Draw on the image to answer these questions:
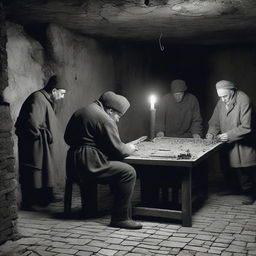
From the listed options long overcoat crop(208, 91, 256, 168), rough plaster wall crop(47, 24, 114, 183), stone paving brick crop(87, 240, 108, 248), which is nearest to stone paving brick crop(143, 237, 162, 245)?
stone paving brick crop(87, 240, 108, 248)

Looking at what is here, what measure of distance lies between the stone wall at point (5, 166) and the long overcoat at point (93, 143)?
3.33 feet

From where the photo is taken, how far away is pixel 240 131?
784 cm

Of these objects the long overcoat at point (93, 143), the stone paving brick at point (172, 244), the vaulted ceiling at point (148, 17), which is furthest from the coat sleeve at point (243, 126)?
the stone paving brick at point (172, 244)

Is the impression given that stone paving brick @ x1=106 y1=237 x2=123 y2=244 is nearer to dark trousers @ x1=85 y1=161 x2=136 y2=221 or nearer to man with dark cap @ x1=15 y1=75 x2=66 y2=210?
dark trousers @ x1=85 y1=161 x2=136 y2=221

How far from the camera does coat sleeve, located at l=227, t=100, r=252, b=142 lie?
308 inches

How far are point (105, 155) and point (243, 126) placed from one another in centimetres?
277

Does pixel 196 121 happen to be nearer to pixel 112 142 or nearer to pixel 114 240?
pixel 112 142

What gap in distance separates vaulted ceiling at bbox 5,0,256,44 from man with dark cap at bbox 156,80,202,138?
1.21 meters

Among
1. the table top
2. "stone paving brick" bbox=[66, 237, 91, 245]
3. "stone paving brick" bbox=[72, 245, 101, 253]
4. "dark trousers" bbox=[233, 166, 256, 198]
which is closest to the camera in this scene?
"stone paving brick" bbox=[72, 245, 101, 253]

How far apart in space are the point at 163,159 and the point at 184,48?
5645mm

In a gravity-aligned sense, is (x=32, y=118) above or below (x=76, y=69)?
below

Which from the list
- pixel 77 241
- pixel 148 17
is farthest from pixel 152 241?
pixel 148 17

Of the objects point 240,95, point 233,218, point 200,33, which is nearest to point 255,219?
point 233,218

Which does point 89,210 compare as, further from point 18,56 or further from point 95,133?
point 18,56
